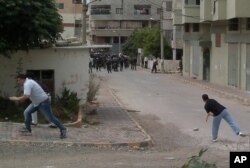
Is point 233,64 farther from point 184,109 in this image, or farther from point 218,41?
point 184,109

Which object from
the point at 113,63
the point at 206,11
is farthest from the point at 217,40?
the point at 113,63

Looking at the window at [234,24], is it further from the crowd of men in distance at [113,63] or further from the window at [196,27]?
the crowd of men in distance at [113,63]

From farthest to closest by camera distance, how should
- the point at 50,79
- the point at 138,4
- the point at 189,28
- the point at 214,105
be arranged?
the point at 138,4 → the point at 189,28 → the point at 50,79 → the point at 214,105

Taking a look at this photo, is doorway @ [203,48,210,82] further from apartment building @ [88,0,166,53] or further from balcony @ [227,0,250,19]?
apartment building @ [88,0,166,53]

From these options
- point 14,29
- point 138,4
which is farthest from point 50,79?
point 138,4

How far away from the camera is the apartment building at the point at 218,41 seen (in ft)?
115

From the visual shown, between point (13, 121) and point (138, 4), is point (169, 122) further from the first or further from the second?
point (138, 4)

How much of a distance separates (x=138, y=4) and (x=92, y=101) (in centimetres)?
9659

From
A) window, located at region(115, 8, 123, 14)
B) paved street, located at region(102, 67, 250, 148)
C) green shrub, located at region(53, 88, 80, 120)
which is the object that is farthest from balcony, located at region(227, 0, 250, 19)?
window, located at region(115, 8, 123, 14)

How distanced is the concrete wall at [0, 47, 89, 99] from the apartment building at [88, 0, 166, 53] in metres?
97.5

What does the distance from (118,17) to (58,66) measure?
99.6 metres

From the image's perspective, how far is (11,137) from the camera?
13664 mm

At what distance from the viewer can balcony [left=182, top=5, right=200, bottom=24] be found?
1943 inches

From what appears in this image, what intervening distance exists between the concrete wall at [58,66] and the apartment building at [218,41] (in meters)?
14.9
